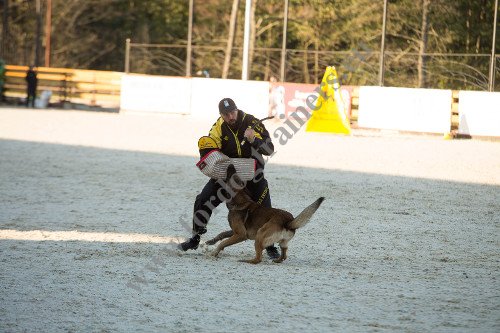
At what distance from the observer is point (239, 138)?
861 cm

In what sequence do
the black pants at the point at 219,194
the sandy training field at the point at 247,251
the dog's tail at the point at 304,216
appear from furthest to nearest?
the black pants at the point at 219,194 < the dog's tail at the point at 304,216 < the sandy training field at the point at 247,251

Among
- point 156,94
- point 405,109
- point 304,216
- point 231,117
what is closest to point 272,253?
point 304,216

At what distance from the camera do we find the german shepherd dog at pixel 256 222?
8148 millimetres

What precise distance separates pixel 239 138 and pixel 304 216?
117 cm

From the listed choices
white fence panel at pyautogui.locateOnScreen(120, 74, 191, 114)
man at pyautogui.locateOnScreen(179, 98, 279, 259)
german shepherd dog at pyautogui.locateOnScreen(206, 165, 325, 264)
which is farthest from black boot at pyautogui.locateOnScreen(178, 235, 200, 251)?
white fence panel at pyautogui.locateOnScreen(120, 74, 191, 114)

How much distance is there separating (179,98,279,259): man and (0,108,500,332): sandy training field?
41 centimetres

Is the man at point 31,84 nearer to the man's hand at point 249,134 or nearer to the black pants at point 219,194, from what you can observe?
the black pants at point 219,194

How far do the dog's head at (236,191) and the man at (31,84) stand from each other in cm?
3112

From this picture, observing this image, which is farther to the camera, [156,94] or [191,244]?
[156,94]

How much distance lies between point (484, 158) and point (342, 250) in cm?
1246

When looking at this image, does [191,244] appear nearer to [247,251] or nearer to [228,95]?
[247,251]

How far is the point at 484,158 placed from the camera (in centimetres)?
2081

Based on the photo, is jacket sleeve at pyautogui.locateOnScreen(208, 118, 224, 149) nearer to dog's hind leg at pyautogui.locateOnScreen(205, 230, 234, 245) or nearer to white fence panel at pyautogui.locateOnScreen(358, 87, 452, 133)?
dog's hind leg at pyautogui.locateOnScreen(205, 230, 234, 245)

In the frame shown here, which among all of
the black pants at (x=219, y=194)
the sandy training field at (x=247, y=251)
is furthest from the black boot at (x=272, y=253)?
the black pants at (x=219, y=194)
